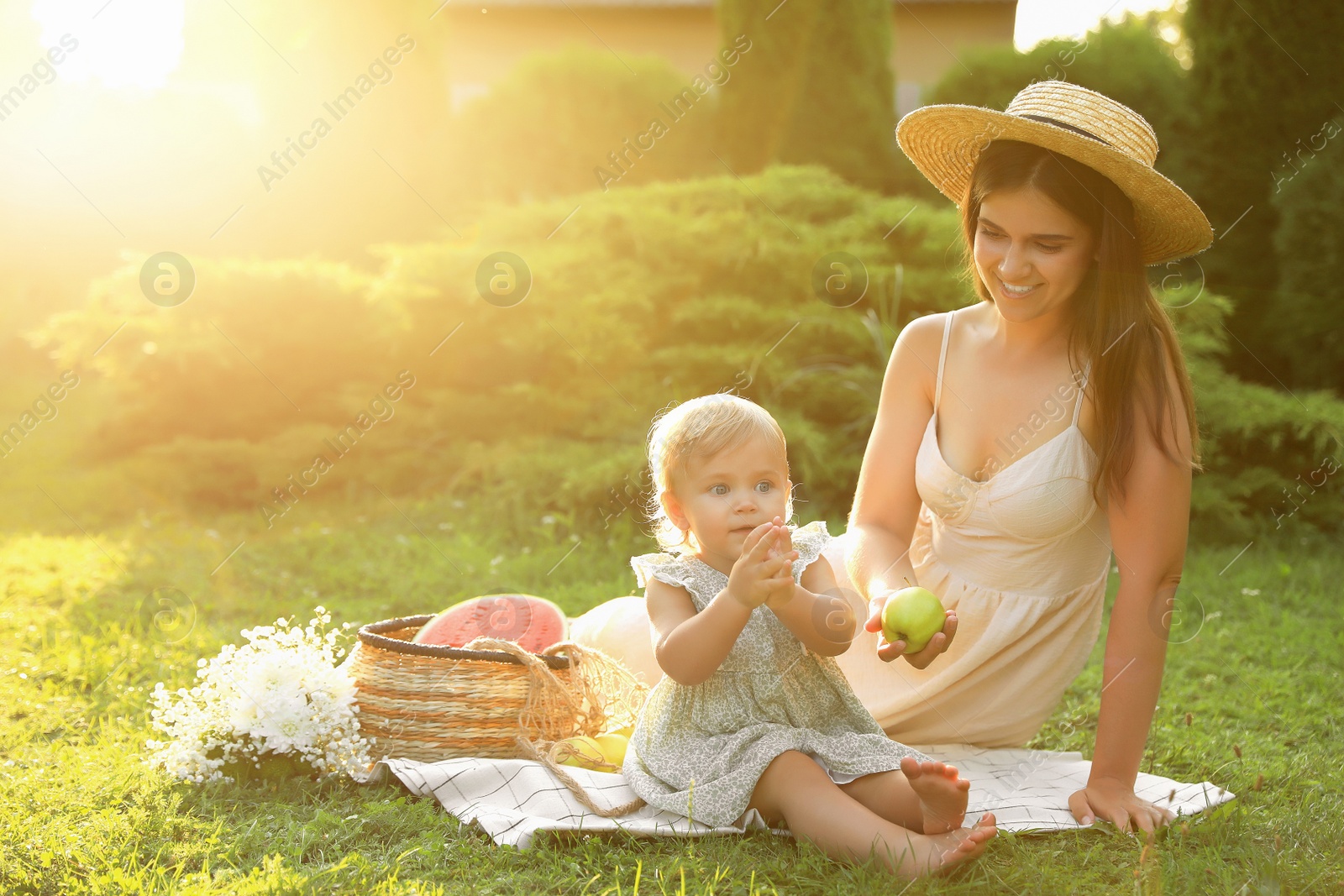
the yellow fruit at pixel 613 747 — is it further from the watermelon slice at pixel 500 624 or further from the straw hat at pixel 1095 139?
the straw hat at pixel 1095 139

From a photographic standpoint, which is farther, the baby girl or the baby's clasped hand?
the baby girl

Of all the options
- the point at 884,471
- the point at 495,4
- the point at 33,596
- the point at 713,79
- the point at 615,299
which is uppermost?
the point at 495,4

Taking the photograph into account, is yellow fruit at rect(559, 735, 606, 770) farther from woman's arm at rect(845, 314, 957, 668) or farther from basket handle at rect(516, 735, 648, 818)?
woman's arm at rect(845, 314, 957, 668)

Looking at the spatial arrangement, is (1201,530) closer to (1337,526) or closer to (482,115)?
(1337,526)

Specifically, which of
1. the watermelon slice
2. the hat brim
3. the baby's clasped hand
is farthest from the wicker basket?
the hat brim

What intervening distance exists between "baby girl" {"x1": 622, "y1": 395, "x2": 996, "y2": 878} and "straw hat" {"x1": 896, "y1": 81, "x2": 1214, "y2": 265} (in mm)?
977

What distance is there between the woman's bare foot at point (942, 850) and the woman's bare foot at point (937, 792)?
28 millimetres

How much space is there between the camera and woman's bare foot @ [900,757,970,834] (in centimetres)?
224

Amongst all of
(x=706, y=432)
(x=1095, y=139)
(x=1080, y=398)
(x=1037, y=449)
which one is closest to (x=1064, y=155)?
(x=1095, y=139)

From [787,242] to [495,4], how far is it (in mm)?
10771

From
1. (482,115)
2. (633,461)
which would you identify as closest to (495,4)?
(482,115)

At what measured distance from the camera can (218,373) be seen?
748 cm

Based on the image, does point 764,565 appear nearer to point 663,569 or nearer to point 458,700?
point 663,569

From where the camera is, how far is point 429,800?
2.88 metres
